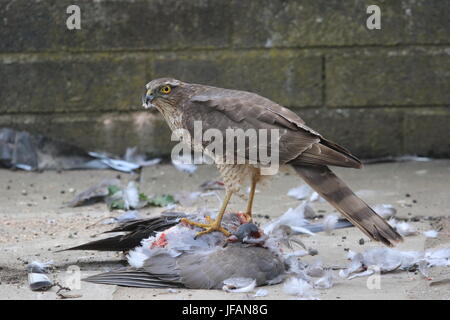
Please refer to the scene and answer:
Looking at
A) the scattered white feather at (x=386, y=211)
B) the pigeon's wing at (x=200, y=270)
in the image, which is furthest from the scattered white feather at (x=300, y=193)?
the pigeon's wing at (x=200, y=270)

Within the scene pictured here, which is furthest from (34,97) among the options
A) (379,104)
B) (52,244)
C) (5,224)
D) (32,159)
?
(379,104)

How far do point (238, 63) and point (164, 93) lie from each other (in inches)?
80.8

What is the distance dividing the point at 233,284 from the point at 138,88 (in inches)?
129

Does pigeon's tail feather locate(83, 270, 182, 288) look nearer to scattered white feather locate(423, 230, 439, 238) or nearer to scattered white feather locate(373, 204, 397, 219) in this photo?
scattered white feather locate(423, 230, 439, 238)

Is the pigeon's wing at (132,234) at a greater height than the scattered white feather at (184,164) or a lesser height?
greater

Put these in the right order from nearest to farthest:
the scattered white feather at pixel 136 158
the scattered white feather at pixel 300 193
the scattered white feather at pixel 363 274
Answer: the scattered white feather at pixel 363 274, the scattered white feather at pixel 300 193, the scattered white feather at pixel 136 158

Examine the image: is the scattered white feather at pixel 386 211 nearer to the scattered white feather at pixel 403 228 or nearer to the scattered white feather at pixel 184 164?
the scattered white feather at pixel 403 228

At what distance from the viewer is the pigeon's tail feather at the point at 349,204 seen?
4.03 meters

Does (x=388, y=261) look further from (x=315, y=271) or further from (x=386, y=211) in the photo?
(x=386, y=211)

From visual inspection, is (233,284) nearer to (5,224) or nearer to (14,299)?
(14,299)

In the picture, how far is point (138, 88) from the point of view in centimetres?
681

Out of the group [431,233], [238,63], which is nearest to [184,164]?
[238,63]

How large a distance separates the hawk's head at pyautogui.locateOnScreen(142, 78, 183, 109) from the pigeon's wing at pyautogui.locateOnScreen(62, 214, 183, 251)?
2.43 feet

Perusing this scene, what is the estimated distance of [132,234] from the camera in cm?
434
